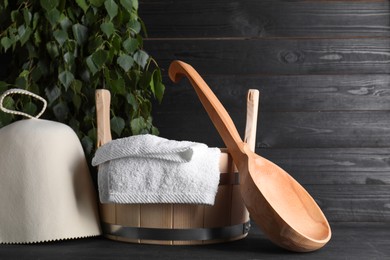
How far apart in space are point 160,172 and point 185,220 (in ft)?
0.45

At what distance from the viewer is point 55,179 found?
1.55 m

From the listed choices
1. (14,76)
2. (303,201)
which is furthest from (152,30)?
(303,201)

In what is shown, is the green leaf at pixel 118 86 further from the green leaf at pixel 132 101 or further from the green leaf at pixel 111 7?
the green leaf at pixel 111 7

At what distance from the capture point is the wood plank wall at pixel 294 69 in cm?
198

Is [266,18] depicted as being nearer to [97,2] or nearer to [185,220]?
[97,2]

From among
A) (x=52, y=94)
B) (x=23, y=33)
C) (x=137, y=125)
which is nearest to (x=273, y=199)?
(x=137, y=125)

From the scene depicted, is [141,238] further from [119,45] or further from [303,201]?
[119,45]

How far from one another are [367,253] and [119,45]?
87 centimetres

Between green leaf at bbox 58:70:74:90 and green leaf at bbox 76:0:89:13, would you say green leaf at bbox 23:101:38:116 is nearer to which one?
green leaf at bbox 58:70:74:90

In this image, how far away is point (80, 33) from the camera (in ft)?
5.85

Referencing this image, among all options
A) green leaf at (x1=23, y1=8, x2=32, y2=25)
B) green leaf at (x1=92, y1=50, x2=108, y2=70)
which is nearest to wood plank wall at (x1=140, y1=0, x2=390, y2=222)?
green leaf at (x1=92, y1=50, x2=108, y2=70)

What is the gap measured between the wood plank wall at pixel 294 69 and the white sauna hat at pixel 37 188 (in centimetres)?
49

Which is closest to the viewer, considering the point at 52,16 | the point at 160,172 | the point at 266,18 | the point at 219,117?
the point at 160,172

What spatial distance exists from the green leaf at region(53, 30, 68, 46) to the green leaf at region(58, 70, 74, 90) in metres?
0.08
